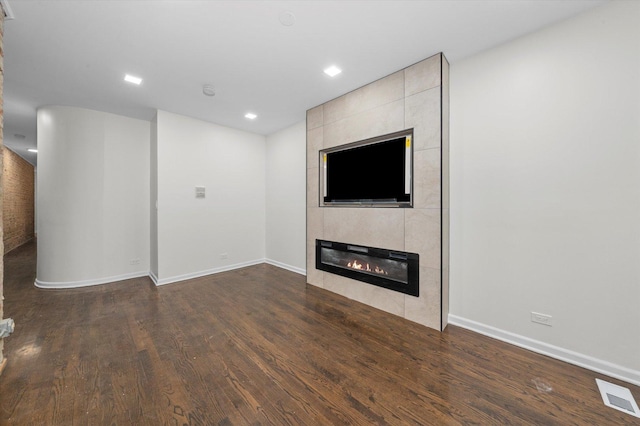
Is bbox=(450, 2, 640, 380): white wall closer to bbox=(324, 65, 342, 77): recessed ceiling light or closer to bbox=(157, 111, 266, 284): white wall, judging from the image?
bbox=(324, 65, 342, 77): recessed ceiling light

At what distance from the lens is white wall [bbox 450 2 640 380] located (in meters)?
1.89

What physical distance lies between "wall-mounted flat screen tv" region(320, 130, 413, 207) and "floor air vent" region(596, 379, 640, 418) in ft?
6.65

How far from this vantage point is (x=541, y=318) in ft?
7.27

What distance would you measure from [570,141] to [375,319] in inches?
99.2

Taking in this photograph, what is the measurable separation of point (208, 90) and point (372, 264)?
3292 millimetres

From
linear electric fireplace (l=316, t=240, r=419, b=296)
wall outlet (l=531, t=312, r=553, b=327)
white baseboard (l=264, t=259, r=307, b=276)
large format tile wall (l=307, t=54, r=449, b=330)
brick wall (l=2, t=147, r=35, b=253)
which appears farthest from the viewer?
brick wall (l=2, t=147, r=35, b=253)

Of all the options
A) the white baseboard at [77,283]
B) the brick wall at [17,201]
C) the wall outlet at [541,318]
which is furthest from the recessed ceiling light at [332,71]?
the brick wall at [17,201]

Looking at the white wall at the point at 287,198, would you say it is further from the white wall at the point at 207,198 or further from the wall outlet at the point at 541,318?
the wall outlet at the point at 541,318

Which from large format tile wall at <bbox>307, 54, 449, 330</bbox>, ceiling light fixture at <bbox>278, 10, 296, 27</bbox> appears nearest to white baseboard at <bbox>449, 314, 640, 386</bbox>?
large format tile wall at <bbox>307, 54, 449, 330</bbox>

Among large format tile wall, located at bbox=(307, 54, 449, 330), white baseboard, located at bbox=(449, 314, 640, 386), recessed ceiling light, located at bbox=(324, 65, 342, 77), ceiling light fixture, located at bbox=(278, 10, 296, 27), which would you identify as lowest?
white baseboard, located at bbox=(449, 314, 640, 386)

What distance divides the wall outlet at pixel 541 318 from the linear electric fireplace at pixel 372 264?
1.02 metres

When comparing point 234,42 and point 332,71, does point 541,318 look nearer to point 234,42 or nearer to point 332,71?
point 332,71

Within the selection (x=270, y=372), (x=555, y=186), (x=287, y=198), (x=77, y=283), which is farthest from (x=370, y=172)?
(x=77, y=283)

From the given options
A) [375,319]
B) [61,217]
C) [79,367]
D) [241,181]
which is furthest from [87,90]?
[375,319]
